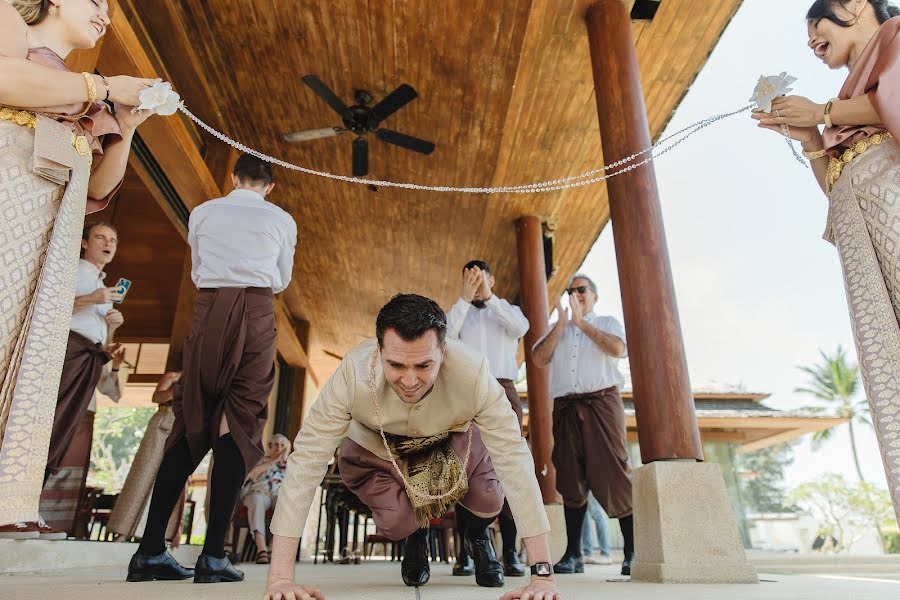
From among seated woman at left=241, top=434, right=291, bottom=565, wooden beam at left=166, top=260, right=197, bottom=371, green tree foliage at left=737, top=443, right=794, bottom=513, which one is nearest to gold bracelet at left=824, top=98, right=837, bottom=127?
seated woman at left=241, top=434, right=291, bottom=565

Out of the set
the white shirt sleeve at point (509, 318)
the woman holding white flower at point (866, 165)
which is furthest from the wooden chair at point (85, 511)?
the woman holding white flower at point (866, 165)

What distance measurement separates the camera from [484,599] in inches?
63.6

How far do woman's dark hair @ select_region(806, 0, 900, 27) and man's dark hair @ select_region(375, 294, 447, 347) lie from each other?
1319 millimetres

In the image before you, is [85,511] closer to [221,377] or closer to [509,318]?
[221,377]

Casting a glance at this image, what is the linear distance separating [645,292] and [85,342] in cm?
281

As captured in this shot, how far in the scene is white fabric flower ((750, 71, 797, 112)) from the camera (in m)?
1.66

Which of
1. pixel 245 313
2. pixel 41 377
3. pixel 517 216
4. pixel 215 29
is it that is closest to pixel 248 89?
pixel 215 29

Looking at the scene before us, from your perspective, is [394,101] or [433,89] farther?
[433,89]

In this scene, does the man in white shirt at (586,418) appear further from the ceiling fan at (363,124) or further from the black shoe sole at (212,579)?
the ceiling fan at (363,124)

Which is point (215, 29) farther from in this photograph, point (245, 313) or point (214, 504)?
point (214, 504)

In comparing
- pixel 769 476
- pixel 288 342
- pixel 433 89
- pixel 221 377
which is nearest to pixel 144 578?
pixel 221 377

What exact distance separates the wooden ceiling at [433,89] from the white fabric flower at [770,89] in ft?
9.25

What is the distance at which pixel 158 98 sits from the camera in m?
1.55

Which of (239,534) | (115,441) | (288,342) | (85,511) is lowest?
(239,534)
